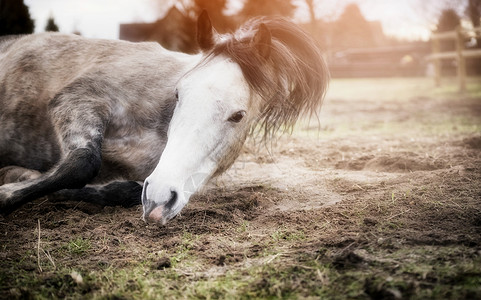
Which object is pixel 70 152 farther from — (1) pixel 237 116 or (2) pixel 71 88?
(1) pixel 237 116

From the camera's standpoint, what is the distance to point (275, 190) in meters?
3.04

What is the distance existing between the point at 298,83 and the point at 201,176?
113 cm

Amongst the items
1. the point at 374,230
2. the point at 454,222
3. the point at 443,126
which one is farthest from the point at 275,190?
the point at 443,126

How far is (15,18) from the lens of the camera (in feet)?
25.1

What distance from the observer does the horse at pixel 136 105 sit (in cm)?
219

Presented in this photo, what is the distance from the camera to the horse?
2.19 metres

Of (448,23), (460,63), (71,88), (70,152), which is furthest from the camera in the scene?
(448,23)

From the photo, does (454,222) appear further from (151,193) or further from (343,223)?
(151,193)

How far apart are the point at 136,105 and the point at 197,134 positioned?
0.92 meters

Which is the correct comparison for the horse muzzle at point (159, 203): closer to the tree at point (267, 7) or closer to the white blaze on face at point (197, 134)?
the white blaze on face at point (197, 134)

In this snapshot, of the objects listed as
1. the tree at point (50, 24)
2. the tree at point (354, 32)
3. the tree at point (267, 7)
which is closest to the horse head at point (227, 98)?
the tree at point (267, 7)

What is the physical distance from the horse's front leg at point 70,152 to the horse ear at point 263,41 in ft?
3.73

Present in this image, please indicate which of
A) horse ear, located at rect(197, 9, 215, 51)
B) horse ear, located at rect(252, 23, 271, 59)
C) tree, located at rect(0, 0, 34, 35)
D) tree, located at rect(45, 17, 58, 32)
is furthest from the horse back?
tree, located at rect(45, 17, 58, 32)

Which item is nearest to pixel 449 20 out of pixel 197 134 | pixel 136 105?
pixel 136 105
